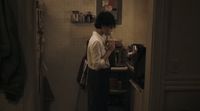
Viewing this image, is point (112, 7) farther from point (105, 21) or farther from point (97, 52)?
point (97, 52)

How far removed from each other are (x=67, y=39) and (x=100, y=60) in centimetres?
110

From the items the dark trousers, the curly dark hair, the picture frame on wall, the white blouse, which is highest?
the picture frame on wall

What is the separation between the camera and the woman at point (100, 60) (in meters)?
3.57

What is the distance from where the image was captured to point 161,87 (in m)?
2.58

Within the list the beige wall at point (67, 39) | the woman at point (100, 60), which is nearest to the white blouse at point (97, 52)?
the woman at point (100, 60)

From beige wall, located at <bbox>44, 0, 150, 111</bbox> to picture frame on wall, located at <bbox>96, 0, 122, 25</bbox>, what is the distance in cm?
6

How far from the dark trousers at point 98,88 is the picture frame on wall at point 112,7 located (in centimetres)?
116

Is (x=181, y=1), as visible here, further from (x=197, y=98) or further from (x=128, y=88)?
(x=128, y=88)

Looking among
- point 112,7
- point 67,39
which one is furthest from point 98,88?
point 112,7

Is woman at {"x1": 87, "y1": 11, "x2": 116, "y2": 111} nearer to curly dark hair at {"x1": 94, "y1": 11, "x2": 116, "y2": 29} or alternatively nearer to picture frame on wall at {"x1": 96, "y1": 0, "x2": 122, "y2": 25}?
curly dark hair at {"x1": 94, "y1": 11, "x2": 116, "y2": 29}

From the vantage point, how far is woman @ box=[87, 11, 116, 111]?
3572mm

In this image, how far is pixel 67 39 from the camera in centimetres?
453

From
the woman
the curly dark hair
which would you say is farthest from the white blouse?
the curly dark hair

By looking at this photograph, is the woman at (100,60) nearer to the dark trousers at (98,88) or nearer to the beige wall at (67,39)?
the dark trousers at (98,88)
